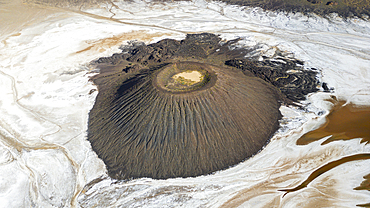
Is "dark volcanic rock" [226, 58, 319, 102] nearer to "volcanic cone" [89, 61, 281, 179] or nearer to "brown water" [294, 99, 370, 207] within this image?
"brown water" [294, 99, 370, 207]

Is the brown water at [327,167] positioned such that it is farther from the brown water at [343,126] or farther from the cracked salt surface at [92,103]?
the brown water at [343,126]

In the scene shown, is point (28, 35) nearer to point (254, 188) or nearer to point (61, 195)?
point (61, 195)

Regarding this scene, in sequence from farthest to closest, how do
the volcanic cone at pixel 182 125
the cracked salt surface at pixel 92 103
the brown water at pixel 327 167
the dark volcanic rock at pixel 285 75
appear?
1. the dark volcanic rock at pixel 285 75
2. the volcanic cone at pixel 182 125
3. the brown water at pixel 327 167
4. the cracked salt surface at pixel 92 103

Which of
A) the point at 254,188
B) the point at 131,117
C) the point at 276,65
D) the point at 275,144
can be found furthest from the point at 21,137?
the point at 276,65

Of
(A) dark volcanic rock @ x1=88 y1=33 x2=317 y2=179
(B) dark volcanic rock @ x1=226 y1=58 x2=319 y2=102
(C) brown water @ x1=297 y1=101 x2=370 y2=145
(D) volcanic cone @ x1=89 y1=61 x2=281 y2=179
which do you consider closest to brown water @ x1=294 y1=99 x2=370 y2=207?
(C) brown water @ x1=297 y1=101 x2=370 y2=145

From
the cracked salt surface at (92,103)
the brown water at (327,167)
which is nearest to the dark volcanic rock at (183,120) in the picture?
the cracked salt surface at (92,103)

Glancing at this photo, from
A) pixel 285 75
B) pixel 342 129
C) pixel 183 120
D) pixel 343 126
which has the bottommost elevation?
pixel 342 129

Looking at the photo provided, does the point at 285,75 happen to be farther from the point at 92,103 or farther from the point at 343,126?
the point at 92,103

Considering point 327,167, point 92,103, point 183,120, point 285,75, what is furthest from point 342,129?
point 92,103
